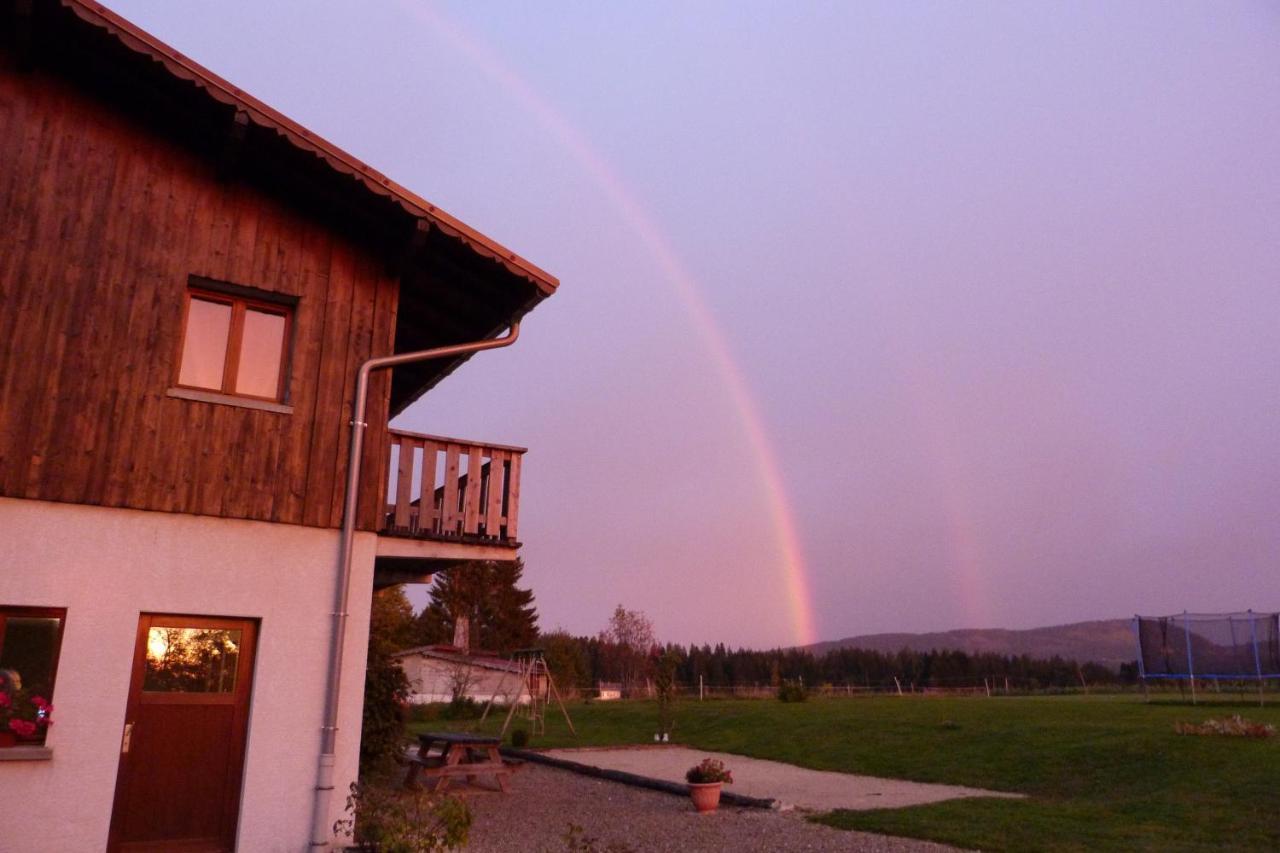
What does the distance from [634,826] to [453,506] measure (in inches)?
186

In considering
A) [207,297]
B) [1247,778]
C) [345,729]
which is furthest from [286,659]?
[1247,778]

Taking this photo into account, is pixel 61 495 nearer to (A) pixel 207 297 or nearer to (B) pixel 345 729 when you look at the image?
(A) pixel 207 297

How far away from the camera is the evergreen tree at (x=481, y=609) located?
6281cm

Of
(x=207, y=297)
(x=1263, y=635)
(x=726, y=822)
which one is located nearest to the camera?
(x=207, y=297)

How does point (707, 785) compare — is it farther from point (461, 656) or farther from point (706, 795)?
point (461, 656)

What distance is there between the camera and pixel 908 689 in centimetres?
5400

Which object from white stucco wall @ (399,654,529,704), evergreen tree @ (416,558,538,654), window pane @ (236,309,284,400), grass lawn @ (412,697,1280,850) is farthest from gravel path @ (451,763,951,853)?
evergreen tree @ (416,558,538,654)

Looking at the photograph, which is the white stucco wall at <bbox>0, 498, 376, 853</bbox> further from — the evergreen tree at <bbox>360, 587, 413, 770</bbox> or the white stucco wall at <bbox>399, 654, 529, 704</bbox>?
the white stucco wall at <bbox>399, 654, 529, 704</bbox>

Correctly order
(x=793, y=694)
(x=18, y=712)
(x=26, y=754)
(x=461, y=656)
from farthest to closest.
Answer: (x=461, y=656)
(x=793, y=694)
(x=18, y=712)
(x=26, y=754)

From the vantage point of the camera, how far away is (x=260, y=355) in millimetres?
9742

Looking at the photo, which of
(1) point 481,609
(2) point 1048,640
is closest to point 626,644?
(1) point 481,609

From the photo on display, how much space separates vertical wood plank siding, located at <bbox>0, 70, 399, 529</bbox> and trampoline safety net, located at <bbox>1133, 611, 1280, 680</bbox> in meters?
26.0

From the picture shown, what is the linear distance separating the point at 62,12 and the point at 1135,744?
18111 millimetres

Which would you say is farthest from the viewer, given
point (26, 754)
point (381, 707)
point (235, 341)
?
point (381, 707)
